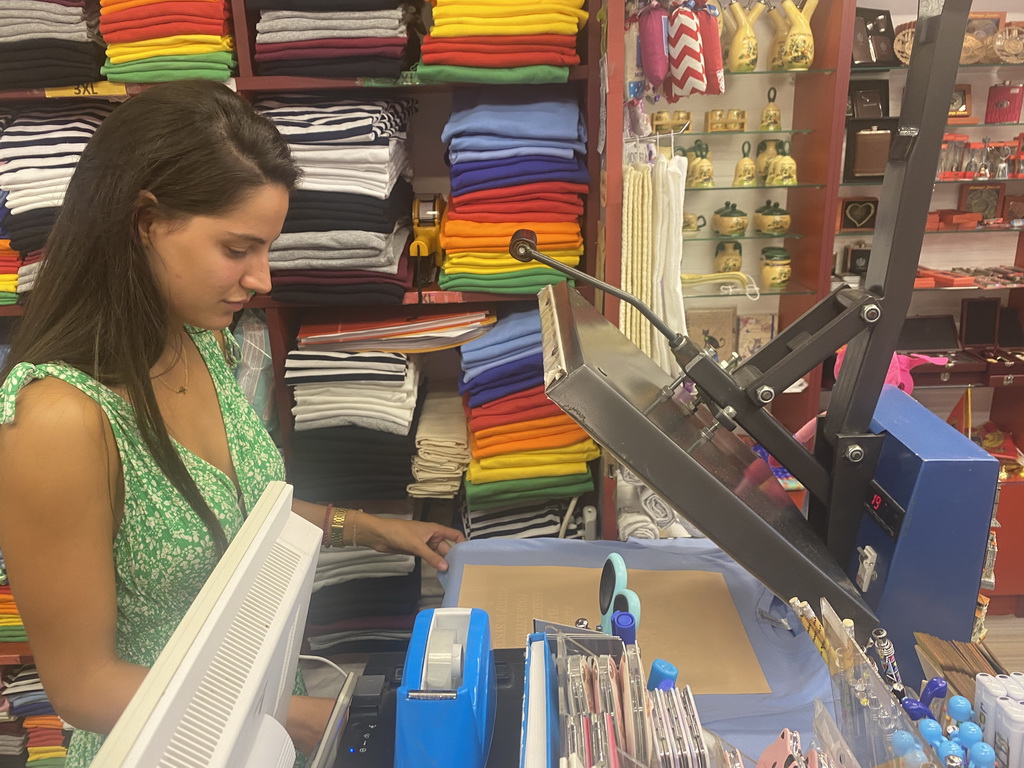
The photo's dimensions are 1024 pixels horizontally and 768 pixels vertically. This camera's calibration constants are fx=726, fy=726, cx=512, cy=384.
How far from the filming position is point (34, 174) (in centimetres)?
171

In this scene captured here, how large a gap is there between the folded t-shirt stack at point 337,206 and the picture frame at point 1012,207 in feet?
6.35

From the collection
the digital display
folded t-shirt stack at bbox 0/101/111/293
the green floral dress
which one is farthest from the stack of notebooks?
the digital display

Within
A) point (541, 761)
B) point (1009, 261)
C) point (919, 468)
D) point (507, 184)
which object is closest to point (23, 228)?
point (507, 184)

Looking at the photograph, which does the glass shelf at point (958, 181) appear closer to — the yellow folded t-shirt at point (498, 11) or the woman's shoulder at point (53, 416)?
the yellow folded t-shirt at point (498, 11)

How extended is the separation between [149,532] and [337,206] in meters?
0.97

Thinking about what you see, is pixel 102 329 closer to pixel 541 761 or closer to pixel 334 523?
pixel 334 523

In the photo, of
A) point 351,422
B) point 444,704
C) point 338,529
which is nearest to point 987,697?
point 444,704

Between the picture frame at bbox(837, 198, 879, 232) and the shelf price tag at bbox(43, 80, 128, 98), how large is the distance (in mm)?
2025

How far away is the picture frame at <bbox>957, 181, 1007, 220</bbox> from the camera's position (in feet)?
7.55

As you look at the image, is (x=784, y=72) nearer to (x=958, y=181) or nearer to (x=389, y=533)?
(x=958, y=181)

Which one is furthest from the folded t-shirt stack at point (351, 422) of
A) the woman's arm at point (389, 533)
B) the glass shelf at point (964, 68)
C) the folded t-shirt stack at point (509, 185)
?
the glass shelf at point (964, 68)

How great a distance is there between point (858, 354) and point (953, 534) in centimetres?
26

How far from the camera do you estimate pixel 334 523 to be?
56.6 inches

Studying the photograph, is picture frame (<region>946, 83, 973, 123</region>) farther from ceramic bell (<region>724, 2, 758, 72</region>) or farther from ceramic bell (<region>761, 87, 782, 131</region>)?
ceramic bell (<region>724, 2, 758, 72</region>)
